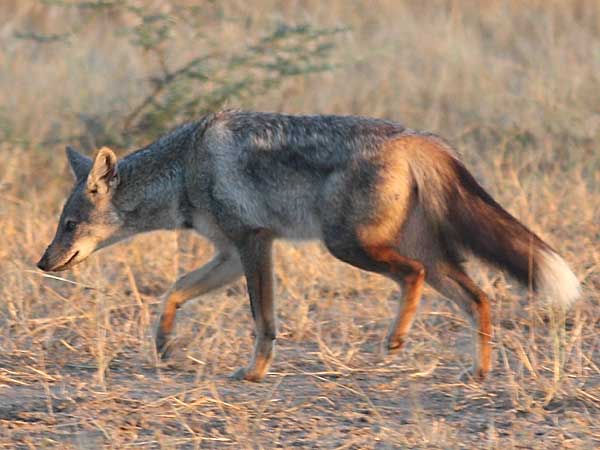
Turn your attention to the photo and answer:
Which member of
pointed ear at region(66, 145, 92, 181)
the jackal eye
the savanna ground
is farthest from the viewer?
pointed ear at region(66, 145, 92, 181)

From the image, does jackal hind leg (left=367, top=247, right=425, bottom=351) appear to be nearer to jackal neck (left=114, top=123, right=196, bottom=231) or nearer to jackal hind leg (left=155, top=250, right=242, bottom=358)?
jackal hind leg (left=155, top=250, right=242, bottom=358)

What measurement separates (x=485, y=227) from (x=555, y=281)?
1.21 ft

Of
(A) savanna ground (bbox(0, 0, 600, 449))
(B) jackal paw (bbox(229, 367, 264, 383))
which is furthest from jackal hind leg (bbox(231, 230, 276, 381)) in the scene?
(A) savanna ground (bbox(0, 0, 600, 449))

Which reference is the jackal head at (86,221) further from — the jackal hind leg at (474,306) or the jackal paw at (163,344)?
the jackal hind leg at (474,306)

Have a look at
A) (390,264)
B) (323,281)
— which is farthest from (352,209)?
(323,281)

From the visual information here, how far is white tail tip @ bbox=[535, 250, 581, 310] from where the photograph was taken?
549cm

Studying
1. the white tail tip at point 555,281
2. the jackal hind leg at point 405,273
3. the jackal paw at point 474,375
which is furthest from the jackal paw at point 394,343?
the white tail tip at point 555,281

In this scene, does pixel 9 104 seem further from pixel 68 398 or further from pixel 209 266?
pixel 68 398

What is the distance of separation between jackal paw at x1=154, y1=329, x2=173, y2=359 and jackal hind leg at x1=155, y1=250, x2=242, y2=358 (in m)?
0.05

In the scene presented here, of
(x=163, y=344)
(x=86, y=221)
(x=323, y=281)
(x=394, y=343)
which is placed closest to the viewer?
(x=394, y=343)

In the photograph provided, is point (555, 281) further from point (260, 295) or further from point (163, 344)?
point (163, 344)

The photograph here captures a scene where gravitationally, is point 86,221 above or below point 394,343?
above

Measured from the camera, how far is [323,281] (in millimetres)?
7098

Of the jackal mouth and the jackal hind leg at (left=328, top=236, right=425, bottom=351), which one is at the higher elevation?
the jackal hind leg at (left=328, top=236, right=425, bottom=351)
